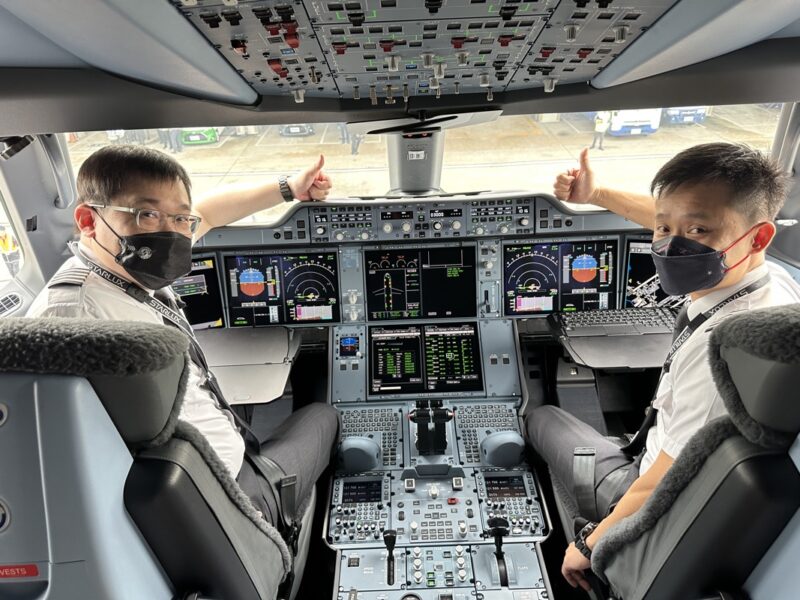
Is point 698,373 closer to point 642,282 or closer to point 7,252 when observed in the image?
point 642,282

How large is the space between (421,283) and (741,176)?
1765 millimetres

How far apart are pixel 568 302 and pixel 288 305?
1555 millimetres

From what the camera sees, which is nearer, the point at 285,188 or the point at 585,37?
the point at 585,37

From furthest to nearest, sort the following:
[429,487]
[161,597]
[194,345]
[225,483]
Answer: [429,487] < [194,345] < [225,483] < [161,597]

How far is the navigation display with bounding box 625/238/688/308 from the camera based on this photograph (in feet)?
9.72

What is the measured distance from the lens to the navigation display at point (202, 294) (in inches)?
115

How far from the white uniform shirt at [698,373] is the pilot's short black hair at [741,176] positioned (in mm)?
179

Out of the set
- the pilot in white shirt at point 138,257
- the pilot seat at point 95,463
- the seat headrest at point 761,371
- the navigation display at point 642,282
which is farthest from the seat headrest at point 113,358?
the navigation display at point 642,282

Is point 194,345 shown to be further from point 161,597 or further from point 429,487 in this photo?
point 429,487

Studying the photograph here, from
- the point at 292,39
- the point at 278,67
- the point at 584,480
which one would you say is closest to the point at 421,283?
the point at 584,480

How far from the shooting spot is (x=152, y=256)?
1.66m

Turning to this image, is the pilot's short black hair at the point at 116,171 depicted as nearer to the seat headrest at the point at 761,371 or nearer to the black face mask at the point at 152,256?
the black face mask at the point at 152,256

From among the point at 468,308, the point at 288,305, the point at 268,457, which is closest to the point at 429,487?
the point at 268,457

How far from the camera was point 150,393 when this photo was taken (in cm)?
99
